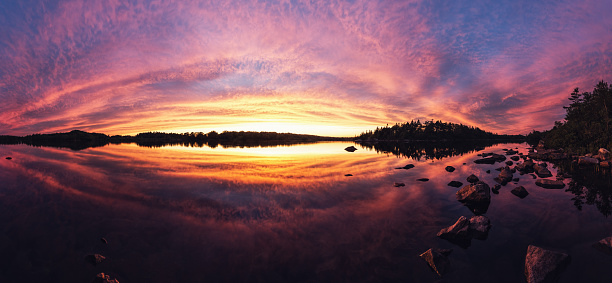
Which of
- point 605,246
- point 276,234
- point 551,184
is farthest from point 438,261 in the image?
point 551,184

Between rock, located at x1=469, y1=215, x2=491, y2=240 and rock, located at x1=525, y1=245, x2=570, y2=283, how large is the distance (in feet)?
6.97

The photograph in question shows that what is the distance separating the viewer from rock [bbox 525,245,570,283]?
584 cm

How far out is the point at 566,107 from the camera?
74750mm

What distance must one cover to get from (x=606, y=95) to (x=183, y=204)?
333ft

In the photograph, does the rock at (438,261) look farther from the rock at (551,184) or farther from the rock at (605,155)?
the rock at (605,155)

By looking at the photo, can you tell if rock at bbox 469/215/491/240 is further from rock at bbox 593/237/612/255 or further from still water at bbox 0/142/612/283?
rock at bbox 593/237/612/255

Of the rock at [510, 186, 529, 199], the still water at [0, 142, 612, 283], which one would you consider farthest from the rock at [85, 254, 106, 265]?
the rock at [510, 186, 529, 199]

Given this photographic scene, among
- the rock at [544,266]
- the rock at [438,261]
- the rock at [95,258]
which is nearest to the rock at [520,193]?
the rock at [544,266]

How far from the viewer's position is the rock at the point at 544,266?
5836 millimetres

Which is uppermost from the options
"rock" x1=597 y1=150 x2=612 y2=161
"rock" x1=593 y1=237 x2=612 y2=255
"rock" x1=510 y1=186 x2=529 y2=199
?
"rock" x1=597 y1=150 x2=612 y2=161

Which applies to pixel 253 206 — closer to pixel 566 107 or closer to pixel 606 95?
pixel 606 95

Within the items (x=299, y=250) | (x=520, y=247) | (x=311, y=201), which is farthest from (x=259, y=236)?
(x=520, y=247)

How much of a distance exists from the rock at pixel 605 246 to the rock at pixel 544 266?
2.44 metres

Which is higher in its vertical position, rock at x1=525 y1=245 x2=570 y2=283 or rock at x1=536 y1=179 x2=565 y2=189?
rock at x1=536 y1=179 x2=565 y2=189
